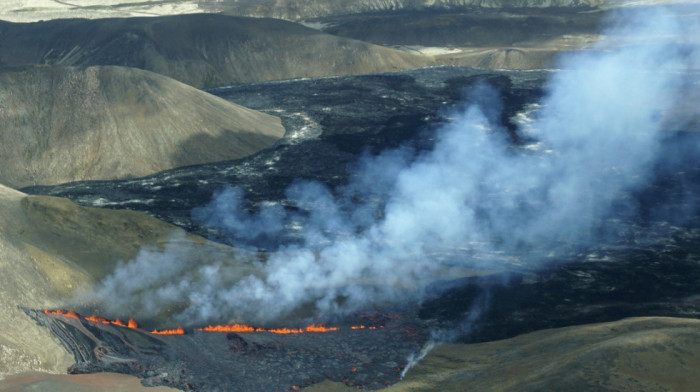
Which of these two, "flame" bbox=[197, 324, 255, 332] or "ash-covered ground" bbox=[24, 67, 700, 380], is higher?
"flame" bbox=[197, 324, 255, 332]

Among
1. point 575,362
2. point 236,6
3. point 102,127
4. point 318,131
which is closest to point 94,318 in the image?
point 575,362

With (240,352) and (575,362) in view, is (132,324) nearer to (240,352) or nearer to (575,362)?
(240,352)

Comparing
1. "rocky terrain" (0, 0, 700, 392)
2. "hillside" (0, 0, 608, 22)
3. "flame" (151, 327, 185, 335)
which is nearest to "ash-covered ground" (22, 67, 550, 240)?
"rocky terrain" (0, 0, 700, 392)

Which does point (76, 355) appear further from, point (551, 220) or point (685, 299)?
point (551, 220)

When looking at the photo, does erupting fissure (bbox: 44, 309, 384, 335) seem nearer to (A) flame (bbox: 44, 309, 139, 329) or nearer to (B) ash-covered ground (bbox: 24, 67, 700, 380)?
(A) flame (bbox: 44, 309, 139, 329)

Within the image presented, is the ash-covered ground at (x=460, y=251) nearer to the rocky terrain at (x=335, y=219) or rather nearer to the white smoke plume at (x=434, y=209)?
the rocky terrain at (x=335, y=219)

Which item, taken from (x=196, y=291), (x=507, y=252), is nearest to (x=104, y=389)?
(x=196, y=291)

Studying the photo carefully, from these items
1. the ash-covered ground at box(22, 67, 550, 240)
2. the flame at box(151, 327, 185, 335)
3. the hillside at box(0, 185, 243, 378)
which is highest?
the hillside at box(0, 185, 243, 378)

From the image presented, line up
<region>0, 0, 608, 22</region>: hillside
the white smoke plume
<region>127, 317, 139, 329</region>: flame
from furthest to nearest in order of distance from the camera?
<region>0, 0, 608, 22</region>: hillside → the white smoke plume → <region>127, 317, 139, 329</region>: flame
